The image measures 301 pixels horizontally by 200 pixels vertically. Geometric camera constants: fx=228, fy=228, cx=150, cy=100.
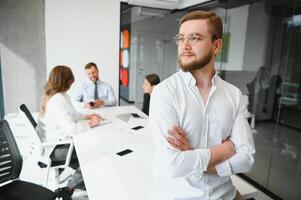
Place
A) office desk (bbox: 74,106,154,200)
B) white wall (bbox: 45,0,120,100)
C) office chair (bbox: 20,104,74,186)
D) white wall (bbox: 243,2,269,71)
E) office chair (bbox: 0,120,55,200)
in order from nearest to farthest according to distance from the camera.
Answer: office desk (bbox: 74,106,154,200) → office chair (bbox: 0,120,55,200) → office chair (bbox: 20,104,74,186) → white wall (bbox: 243,2,269,71) → white wall (bbox: 45,0,120,100)

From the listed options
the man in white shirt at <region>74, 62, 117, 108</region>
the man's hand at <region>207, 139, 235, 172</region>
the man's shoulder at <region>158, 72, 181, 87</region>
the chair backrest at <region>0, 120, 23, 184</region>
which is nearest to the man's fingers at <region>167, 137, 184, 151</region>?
the man's hand at <region>207, 139, 235, 172</region>

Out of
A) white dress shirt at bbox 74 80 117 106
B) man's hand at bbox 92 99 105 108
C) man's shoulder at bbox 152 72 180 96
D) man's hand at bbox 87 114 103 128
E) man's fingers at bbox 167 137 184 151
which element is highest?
man's shoulder at bbox 152 72 180 96

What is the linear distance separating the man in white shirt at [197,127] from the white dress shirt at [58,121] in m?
1.37

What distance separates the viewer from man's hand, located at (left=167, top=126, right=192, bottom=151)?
3.32 ft

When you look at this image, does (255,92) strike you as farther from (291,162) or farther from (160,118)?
(160,118)

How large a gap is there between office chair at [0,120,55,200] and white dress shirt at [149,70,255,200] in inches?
43.0

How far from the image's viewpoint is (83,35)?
4180 mm

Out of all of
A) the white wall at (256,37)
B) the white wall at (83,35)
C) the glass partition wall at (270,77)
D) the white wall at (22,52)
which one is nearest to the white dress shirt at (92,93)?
the white wall at (83,35)

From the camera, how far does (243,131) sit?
1123 mm

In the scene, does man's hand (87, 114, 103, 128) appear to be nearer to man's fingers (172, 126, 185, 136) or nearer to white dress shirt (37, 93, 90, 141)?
white dress shirt (37, 93, 90, 141)

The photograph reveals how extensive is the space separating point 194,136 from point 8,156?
5.03ft

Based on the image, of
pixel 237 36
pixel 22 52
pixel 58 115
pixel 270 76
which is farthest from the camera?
pixel 22 52

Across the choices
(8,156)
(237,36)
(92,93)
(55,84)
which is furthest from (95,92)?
(237,36)

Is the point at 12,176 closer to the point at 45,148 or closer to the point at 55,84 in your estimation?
the point at 45,148
